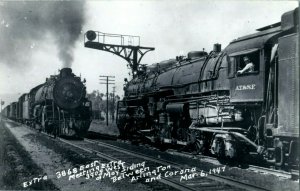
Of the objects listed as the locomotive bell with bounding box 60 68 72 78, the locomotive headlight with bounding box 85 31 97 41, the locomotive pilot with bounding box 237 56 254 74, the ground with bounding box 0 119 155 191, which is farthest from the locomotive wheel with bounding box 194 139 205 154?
the locomotive bell with bounding box 60 68 72 78

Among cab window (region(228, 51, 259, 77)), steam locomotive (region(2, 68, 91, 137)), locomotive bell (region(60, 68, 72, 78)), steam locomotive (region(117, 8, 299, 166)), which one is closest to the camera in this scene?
steam locomotive (region(117, 8, 299, 166))

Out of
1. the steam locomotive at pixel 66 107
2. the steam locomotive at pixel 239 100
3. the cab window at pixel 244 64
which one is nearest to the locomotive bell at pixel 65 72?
the steam locomotive at pixel 66 107

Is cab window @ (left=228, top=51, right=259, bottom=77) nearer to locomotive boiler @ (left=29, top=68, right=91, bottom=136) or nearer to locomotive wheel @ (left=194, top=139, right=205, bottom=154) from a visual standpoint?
locomotive wheel @ (left=194, top=139, right=205, bottom=154)

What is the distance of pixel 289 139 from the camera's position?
7.93 meters

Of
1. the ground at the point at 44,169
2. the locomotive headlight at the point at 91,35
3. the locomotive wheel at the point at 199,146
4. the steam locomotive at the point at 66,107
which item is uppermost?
the locomotive headlight at the point at 91,35

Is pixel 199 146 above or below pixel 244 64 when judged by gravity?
below

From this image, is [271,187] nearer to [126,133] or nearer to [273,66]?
[273,66]

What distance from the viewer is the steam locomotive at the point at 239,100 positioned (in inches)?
314

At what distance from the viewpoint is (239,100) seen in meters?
9.70

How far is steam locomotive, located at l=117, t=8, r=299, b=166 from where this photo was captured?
26.2 feet

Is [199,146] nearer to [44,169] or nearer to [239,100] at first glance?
[239,100]

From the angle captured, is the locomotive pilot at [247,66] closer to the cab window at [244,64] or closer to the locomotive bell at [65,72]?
the cab window at [244,64]
